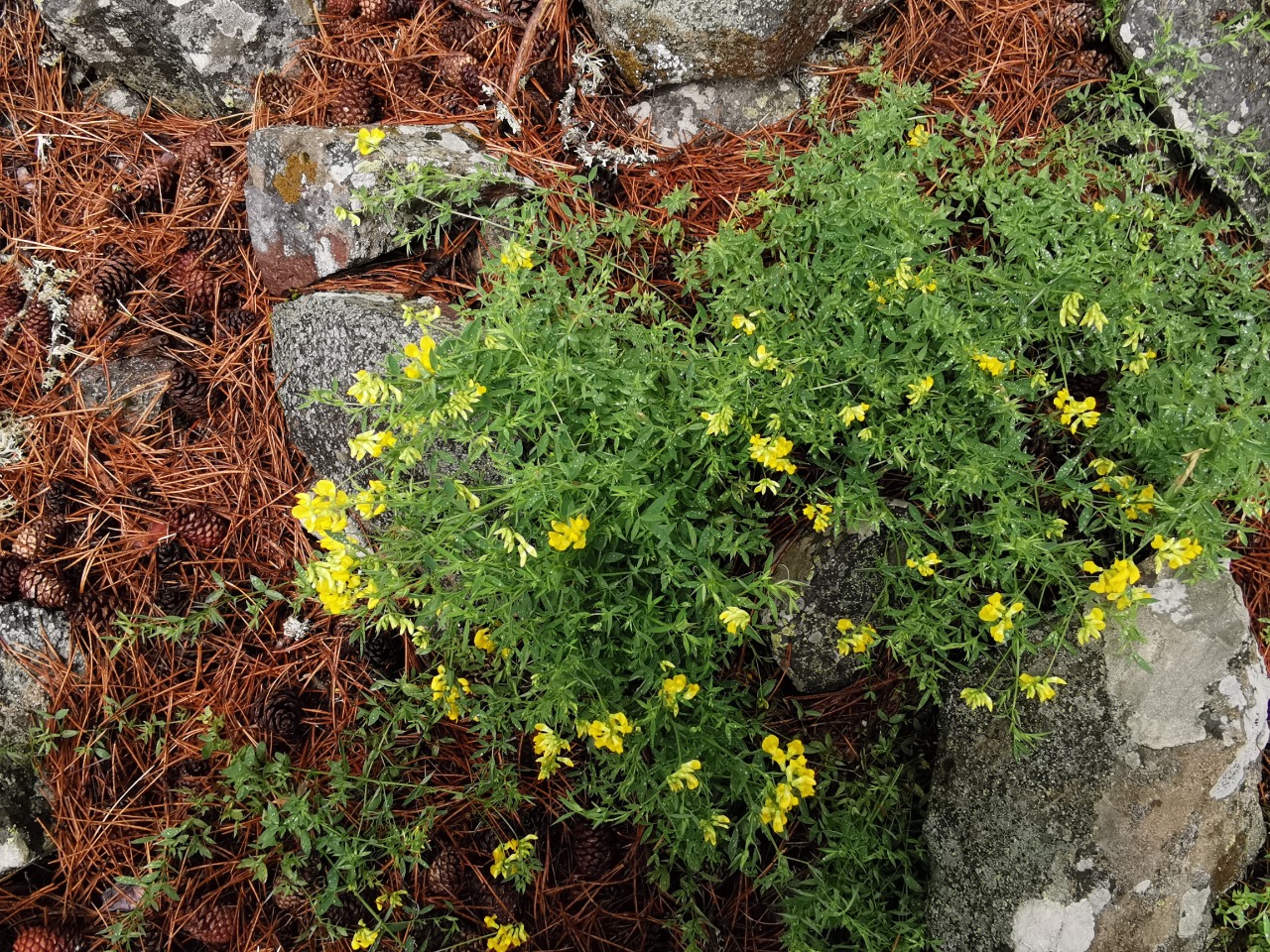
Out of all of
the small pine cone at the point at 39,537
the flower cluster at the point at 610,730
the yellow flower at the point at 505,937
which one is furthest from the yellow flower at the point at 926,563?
the small pine cone at the point at 39,537

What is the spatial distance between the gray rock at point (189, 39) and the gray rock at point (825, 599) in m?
3.42

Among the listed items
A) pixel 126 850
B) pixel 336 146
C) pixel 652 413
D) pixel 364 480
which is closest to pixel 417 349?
pixel 652 413

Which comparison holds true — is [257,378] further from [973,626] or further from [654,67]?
[973,626]

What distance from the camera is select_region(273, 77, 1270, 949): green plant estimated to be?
2.78 meters

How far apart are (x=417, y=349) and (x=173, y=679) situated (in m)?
2.20

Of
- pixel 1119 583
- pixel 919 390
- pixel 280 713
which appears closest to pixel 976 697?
pixel 1119 583

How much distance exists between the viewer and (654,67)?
146 inches

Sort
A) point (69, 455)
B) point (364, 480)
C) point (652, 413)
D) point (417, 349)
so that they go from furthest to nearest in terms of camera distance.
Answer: point (69, 455) < point (364, 480) < point (652, 413) < point (417, 349)

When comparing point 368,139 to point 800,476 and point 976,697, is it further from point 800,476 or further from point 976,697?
point 976,697

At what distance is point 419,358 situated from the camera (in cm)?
268

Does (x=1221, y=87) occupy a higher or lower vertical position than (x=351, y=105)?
Result: higher

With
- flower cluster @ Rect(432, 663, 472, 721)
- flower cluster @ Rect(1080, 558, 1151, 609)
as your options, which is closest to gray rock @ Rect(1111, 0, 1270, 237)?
flower cluster @ Rect(1080, 558, 1151, 609)

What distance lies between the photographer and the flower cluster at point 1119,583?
262 centimetres

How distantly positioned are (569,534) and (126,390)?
8.69 ft
